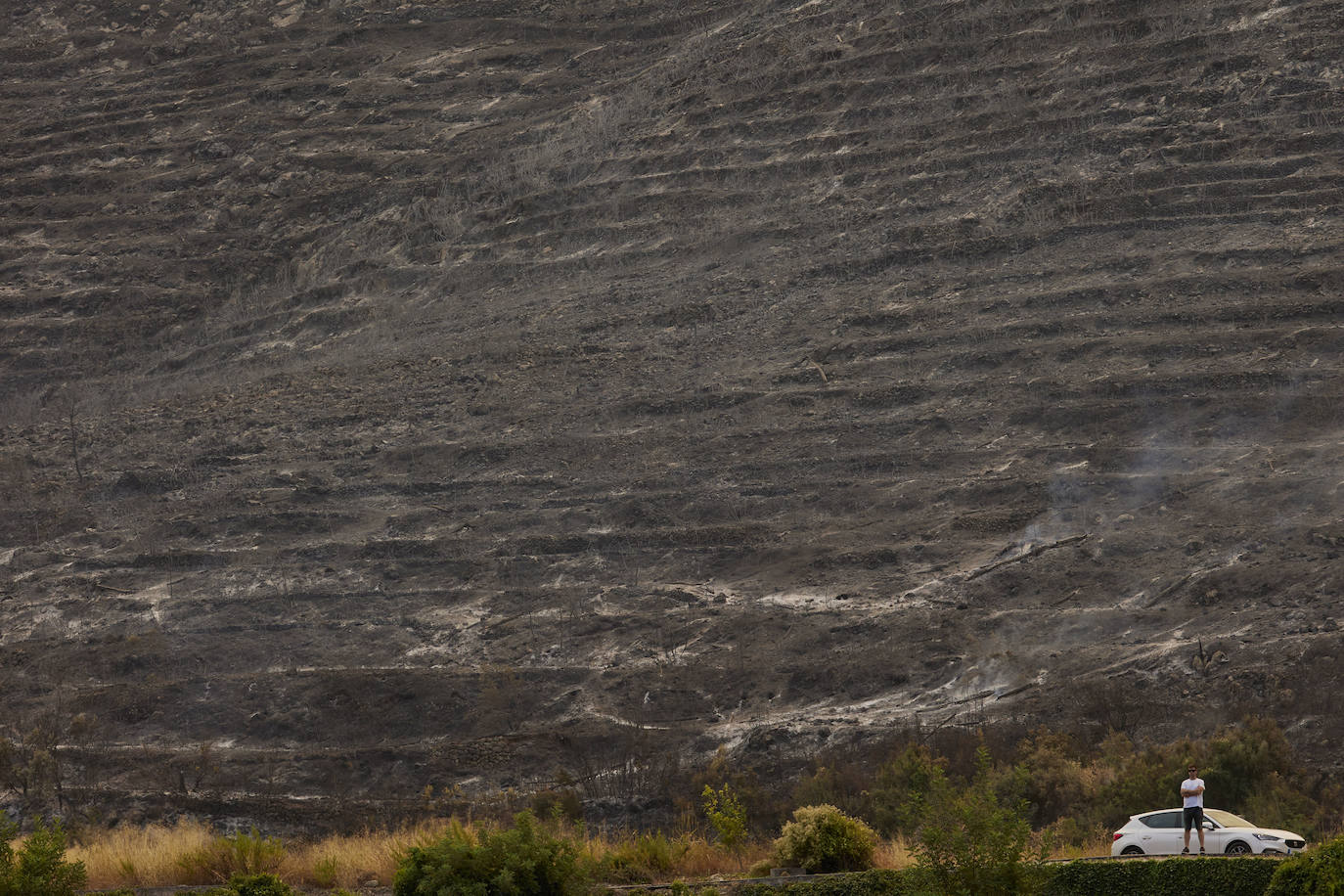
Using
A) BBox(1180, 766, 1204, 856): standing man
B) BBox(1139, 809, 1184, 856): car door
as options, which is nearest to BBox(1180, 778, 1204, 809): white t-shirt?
BBox(1180, 766, 1204, 856): standing man

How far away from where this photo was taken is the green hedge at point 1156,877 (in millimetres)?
11125

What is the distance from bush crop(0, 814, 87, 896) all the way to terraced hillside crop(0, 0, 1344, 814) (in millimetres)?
9292

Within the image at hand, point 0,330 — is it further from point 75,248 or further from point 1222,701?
point 1222,701

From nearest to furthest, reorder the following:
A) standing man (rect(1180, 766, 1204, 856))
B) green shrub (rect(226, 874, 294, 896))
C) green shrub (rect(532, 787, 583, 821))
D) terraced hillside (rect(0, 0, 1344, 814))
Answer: green shrub (rect(226, 874, 294, 896)) → standing man (rect(1180, 766, 1204, 856)) → green shrub (rect(532, 787, 583, 821)) → terraced hillside (rect(0, 0, 1344, 814))

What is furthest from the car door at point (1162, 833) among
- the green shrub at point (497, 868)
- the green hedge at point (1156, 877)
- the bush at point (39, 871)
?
the bush at point (39, 871)

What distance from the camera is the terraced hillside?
73.4 feet

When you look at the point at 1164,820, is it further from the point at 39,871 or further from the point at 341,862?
the point at 39,871

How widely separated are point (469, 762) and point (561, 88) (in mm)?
21561

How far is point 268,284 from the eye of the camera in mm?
36188

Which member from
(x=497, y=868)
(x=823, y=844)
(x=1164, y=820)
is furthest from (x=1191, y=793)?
(x=497, y=868)

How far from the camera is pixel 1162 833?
14.4 meters

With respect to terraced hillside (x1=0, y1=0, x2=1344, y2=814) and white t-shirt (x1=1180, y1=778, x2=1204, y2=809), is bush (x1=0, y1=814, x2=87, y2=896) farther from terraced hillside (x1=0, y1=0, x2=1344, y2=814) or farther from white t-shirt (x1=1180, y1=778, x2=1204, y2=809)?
terraced hillside (x1=0, y1=0, x2=1344, y2=814)

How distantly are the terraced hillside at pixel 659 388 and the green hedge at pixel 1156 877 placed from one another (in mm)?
7951

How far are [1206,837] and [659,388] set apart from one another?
16.7 m
